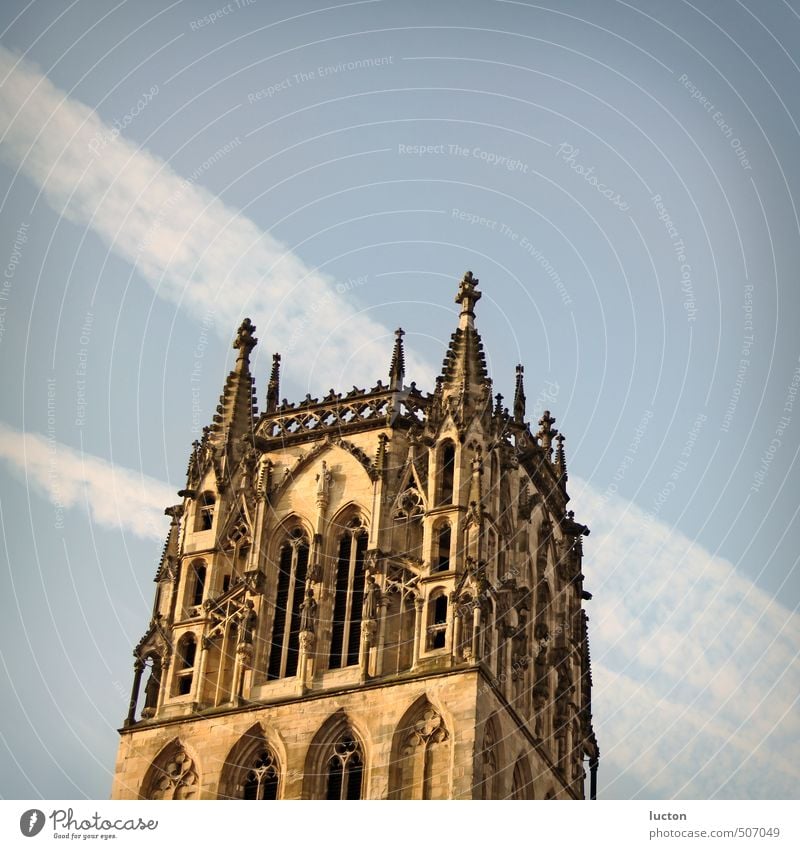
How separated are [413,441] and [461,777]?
10.8 meters

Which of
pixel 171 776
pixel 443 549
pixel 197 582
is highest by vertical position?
pixel 197 582

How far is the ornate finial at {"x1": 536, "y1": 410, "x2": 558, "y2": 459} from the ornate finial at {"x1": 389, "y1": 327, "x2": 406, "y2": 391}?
4.74 m

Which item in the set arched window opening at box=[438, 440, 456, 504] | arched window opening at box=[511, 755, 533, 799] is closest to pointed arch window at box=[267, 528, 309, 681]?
arched window opening at box=[438, 440, 456, 504]

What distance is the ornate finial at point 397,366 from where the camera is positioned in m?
60.8

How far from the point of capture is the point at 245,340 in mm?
63938

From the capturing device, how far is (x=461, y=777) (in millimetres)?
50062

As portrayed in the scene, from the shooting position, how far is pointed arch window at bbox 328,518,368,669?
178ft

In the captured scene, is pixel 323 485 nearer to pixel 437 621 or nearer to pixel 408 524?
pixel 408 524

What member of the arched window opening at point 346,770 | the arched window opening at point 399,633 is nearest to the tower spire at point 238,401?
the arched window opening at point 399,633
